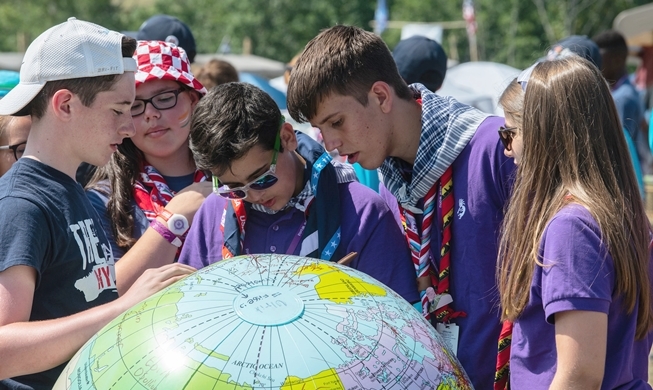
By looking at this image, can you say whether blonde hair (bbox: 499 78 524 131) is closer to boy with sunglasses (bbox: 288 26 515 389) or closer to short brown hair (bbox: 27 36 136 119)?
boy with sunglasses (bbox: 288 26 515 389)

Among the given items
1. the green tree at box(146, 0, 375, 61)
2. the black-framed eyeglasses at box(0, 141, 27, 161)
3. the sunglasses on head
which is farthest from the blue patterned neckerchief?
the green tree at box(146, 0, 375, 61)

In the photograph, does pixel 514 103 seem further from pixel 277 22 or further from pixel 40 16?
pixel 40 16

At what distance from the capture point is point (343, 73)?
2.64 metres

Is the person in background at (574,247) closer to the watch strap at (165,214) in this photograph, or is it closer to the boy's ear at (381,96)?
the boy's ear at (381,96)

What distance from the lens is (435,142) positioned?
261 cm

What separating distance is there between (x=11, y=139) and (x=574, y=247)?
231 centimetres

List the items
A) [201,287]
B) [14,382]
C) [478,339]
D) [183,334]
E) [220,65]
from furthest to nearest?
[220,65]
[478,339]
[14,382]
[201,287]
[183,334]

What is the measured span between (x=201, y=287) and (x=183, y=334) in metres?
0.16

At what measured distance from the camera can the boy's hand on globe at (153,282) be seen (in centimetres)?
204

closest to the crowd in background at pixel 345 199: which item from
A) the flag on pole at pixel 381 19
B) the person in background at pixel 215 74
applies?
the person in background at pixel 215 74

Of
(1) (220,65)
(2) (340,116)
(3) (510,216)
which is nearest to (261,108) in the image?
(2) (340,116)

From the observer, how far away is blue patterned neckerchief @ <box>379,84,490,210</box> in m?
2.59

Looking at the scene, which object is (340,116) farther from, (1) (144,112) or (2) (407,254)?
(1) (144,112)

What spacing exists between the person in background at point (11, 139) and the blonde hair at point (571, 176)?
205 centimetres
